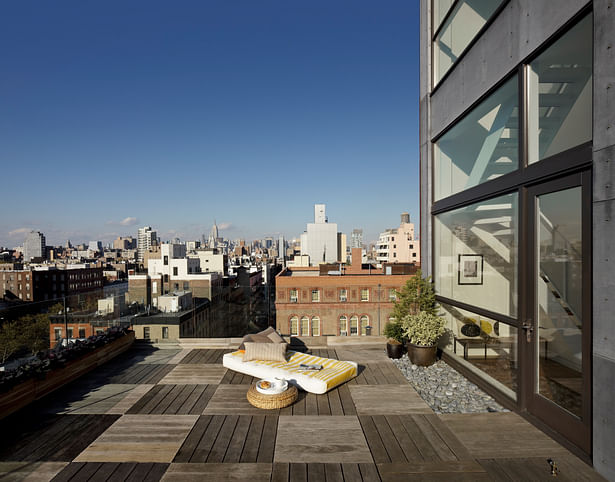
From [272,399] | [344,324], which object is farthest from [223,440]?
[344,324]

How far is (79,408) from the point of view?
14.5 feet

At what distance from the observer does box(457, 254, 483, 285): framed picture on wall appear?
17.7 feet

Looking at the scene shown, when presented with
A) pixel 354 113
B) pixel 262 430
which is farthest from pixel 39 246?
pixel 262 430

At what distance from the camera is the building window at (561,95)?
3.20 metres

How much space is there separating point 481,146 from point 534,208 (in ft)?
6.01

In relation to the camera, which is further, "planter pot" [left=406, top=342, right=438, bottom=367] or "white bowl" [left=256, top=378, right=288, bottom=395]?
"planter pot" [left=406, top=342, right=438, bottom=367]

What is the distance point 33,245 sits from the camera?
431 ft

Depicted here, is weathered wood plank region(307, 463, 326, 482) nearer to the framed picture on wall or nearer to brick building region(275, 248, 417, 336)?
the framed picture on wall

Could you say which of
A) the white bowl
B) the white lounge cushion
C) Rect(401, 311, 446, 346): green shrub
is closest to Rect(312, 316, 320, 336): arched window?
Rect(401, 311, 446, 346): green shrub

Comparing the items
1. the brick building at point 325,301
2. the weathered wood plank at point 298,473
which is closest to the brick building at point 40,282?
the brick building at point 325,301

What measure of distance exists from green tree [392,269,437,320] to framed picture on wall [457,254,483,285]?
86 cm

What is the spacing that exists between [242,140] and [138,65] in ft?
41.0

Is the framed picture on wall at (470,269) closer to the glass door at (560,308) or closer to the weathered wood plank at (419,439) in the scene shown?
the glass door at (560,308)

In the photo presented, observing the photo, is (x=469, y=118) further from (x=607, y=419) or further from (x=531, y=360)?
(x=607, y=419)
